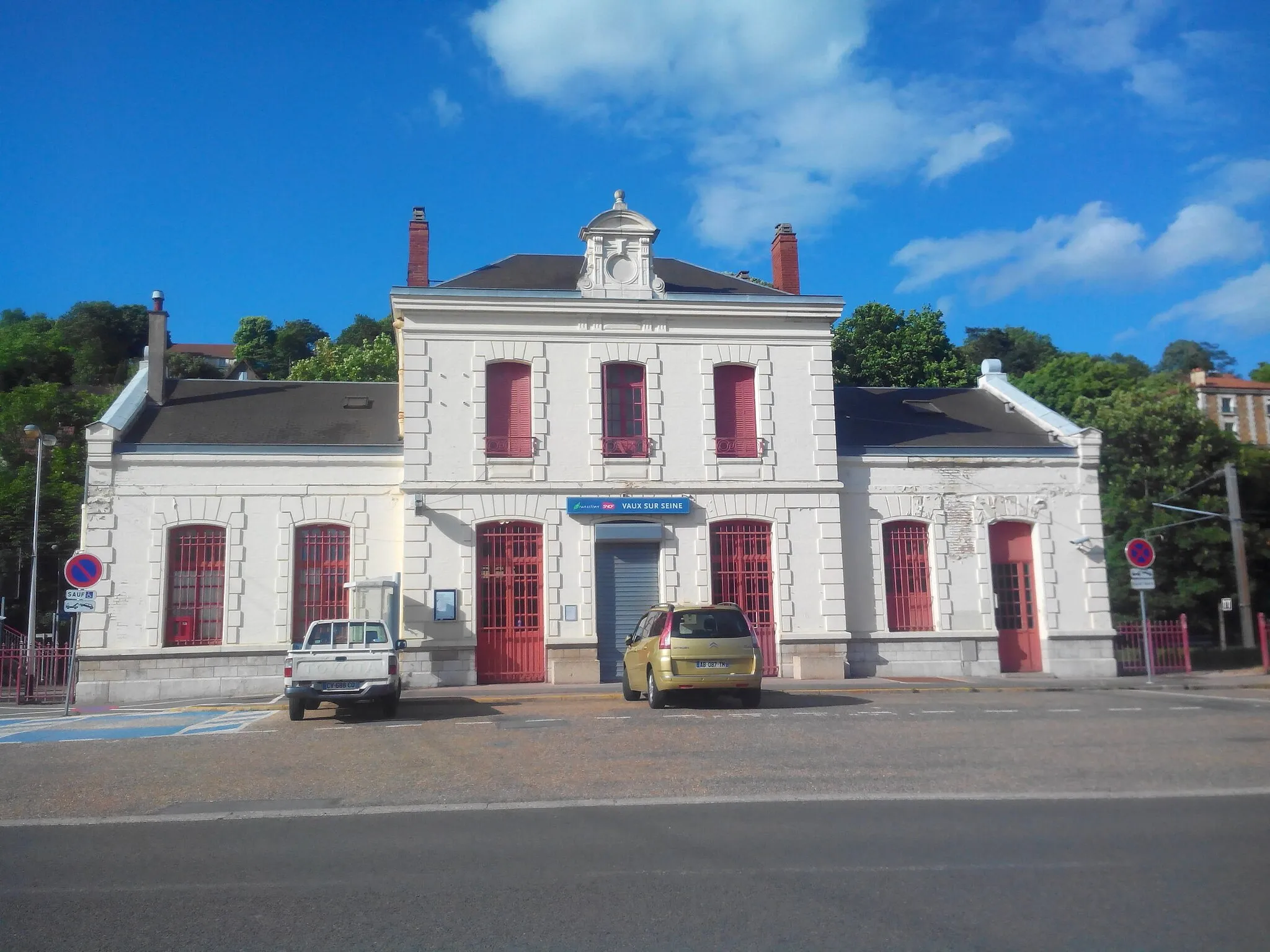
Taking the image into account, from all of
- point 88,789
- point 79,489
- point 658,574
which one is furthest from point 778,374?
Answer: point 79,489

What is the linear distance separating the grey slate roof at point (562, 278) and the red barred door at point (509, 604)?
5640 millimetres

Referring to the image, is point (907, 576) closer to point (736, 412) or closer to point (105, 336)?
point (736, 412)

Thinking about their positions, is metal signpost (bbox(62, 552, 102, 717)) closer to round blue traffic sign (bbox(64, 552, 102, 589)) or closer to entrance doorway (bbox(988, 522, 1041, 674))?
round blue traffic sign (bbox(64, 552, 102, 589))

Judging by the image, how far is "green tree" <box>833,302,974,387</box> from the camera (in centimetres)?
4606

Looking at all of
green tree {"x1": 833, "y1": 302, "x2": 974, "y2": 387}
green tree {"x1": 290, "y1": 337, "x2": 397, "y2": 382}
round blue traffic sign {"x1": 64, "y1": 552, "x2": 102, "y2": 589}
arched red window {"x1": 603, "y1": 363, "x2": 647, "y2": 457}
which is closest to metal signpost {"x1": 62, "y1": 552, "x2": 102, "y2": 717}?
→ round blue traffic sign {"x1": 64, "y1": 552, "x2": 102, "y2": 589}

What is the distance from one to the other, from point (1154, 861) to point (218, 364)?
104430mm

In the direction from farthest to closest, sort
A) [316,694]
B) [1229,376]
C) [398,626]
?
1. [1229,376]
2. [398,626]
3. [316,694]

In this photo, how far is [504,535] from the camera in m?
22.8

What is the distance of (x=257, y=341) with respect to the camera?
87.1 metres

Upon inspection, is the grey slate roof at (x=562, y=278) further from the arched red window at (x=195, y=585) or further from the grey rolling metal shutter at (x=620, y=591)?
the arched red window at (x=195, y=585)

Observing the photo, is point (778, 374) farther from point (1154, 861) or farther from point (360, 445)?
point (1154, 861)

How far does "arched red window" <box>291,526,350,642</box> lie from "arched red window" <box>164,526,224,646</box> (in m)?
1.58

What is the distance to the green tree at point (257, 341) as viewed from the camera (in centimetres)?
8588

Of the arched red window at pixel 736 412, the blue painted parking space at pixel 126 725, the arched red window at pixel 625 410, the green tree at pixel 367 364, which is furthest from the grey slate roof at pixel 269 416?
the green tree at pixel 367 364
